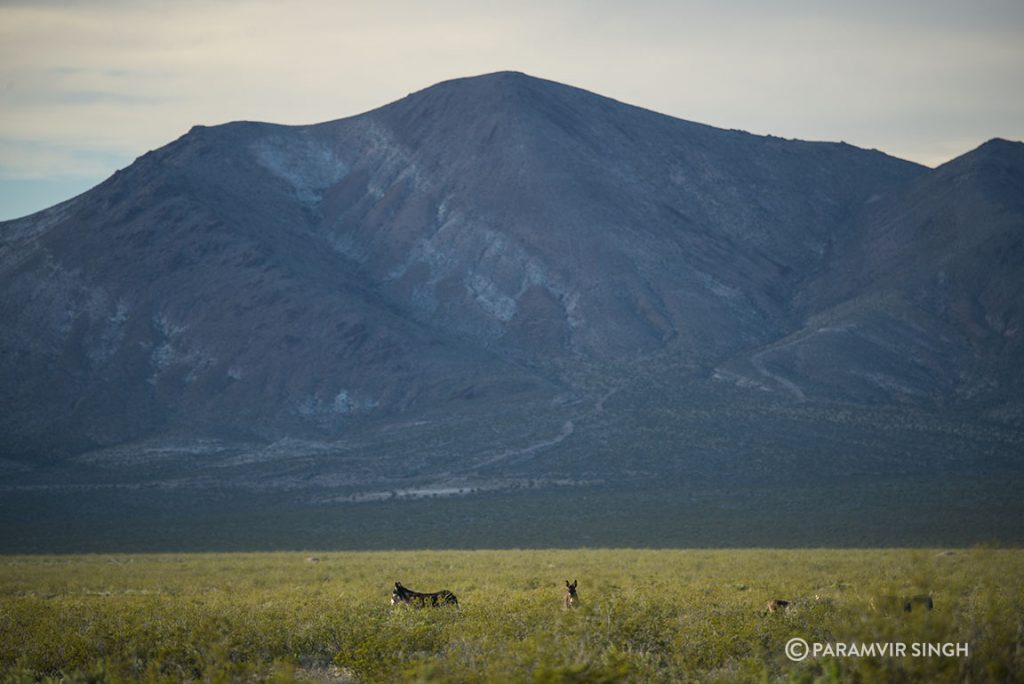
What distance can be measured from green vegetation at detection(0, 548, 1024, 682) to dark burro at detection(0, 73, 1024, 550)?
26.5 meters

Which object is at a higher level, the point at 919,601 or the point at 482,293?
the point at 482,293

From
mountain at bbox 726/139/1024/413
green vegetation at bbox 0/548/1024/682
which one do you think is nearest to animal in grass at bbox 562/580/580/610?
green vegetation at bbox 0/548/1024/682

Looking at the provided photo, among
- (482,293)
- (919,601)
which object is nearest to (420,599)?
(919,601)

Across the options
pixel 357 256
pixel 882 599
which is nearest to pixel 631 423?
pixel 357 256

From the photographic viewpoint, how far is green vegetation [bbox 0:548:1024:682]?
11672mm

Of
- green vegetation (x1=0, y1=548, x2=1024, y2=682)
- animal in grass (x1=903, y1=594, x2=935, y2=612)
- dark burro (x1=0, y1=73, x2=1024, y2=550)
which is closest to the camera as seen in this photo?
green vegetation (x1=0, y1=548, x2=1024, y2=682)

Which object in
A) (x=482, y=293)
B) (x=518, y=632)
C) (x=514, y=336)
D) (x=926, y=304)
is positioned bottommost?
(x=518, y=632)

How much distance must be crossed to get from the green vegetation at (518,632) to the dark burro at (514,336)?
87.0 ft

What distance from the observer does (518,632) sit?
15773mm

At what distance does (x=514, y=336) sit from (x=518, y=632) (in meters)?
87.4

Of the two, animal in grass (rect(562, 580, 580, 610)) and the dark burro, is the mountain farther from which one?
animal in grass (rect(562, 580, 580, 610))

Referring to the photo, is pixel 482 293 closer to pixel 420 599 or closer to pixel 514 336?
pixel 514 336

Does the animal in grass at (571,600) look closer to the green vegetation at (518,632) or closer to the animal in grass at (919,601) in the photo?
the green vegetation at (518,632)

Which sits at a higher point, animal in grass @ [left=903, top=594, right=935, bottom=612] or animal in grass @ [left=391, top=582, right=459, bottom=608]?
animal in grass @ [left=903, top=594, right=935, bottom=612]
